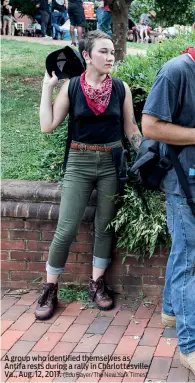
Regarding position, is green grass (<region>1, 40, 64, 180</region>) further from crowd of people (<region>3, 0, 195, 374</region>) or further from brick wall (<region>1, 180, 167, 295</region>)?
crowd of people (<region>3, 0, 195, 374</region>)

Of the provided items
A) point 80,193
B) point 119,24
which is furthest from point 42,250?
point 119,24

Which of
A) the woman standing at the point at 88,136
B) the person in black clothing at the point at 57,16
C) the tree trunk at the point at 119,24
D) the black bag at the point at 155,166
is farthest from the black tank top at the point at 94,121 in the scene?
the person in black clothing at the point at 57,16

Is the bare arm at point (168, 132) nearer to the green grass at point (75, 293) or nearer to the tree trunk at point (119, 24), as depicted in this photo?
the green grass at point (75, 293)

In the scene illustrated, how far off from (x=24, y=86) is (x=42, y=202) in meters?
4.65

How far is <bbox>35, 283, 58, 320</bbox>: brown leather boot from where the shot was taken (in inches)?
160

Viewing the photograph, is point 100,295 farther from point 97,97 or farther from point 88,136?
point 97,97

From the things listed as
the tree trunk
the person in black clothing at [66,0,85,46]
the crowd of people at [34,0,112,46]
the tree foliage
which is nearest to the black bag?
the tree trunk

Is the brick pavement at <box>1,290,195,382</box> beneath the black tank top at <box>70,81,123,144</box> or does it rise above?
beneath

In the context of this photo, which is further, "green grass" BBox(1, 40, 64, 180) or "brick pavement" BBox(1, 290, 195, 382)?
"green grass" BBox(1, 40, 64, 180)

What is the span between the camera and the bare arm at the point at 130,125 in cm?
403

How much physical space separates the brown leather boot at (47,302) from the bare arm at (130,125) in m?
1.12

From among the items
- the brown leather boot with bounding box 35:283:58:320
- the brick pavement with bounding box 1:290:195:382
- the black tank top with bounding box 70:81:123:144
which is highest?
the black tank top with bounding box 70:81:123:144

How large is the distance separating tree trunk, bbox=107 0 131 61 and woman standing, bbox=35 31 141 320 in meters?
4.62

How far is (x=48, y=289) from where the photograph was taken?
13.6 ft
